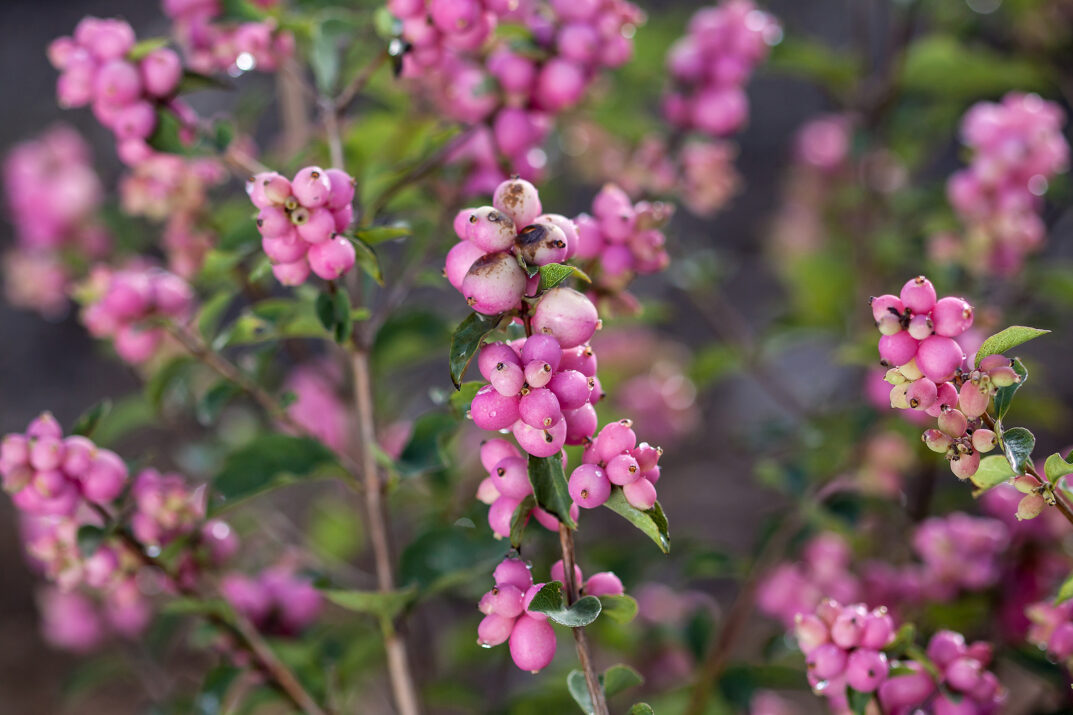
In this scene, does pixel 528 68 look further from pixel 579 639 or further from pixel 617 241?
pixel 579 639

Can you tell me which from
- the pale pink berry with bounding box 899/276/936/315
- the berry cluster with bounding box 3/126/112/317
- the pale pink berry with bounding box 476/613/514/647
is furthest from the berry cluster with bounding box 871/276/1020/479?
the berry cluster with bounding box 3/126/112/317

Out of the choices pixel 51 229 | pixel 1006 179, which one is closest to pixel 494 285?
pixel 1006 179

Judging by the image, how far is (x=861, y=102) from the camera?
1325mm

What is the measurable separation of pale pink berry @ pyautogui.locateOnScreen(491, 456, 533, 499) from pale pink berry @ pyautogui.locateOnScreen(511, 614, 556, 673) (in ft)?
0.22

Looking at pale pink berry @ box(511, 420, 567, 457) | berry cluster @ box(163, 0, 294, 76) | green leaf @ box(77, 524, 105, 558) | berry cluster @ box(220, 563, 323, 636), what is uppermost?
berry cluster @ box(163, 0, 294, 76)

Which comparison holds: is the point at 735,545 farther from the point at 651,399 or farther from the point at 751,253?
the point at 751,253

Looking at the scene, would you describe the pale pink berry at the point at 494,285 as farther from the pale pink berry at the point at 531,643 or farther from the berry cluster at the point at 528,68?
the berry cluster at the point at 528,68

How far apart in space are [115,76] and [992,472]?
2.23 feet

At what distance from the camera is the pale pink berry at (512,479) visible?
→ 509mm

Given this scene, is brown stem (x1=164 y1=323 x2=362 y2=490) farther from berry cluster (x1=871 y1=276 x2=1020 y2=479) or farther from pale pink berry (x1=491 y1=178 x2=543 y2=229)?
berry cluster (x1=871 y1=276 x2=1020 y2=479)

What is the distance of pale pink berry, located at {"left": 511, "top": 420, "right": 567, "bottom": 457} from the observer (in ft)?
1.53

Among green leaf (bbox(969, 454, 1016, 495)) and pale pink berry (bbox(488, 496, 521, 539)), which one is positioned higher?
green leaf (bbox(969, 454, 1016, 495))

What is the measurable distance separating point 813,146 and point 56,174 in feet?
3.99

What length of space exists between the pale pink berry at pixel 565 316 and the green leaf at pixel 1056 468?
0.26 m
